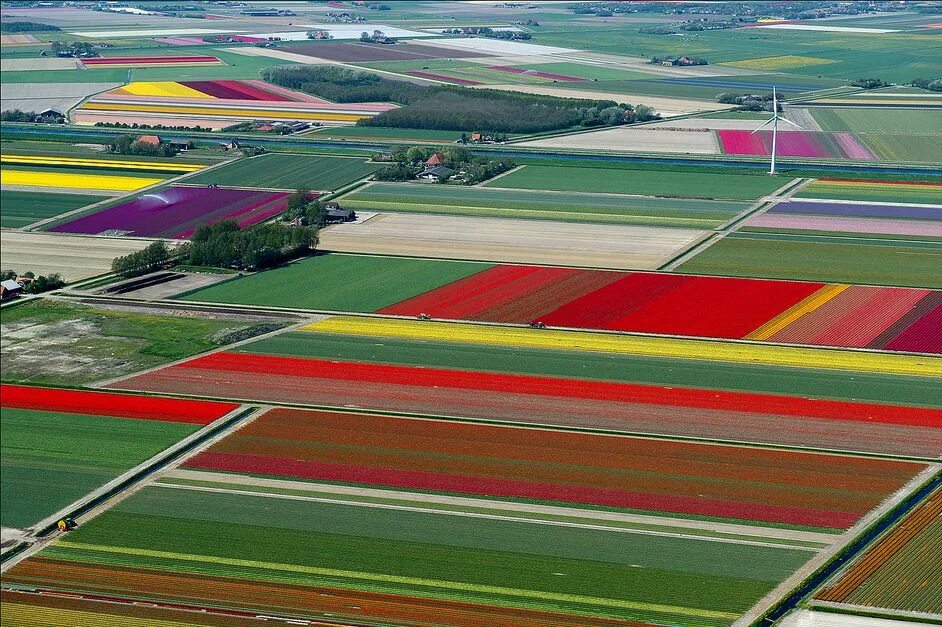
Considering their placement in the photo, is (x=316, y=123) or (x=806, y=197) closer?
(x=806, y=197)

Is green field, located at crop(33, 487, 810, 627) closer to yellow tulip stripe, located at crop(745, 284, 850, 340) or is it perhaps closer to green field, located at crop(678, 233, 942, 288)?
yellow tulip stripe, located at crop(745, 284, 850, 340)

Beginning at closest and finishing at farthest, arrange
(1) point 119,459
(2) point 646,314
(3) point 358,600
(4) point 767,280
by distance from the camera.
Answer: (3) point 358,600
(1) point 119,459
(2) point 646,314
(4) point 767,280

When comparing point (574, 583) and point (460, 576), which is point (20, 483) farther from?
point (574, 583)

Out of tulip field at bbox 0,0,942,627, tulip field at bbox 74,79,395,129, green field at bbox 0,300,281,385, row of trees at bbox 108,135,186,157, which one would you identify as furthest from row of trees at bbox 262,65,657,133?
green field at bbox 0,300,281,385

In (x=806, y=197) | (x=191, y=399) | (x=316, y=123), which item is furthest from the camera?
(x=316, y=123)

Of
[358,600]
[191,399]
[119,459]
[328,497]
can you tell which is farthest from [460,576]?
[191,399]

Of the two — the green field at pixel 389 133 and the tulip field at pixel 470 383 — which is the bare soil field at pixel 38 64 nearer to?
the green field at pixel 389 133
